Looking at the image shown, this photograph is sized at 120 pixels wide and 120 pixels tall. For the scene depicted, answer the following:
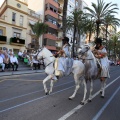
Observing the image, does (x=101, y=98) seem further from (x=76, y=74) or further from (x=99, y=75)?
(x=76, y=74)

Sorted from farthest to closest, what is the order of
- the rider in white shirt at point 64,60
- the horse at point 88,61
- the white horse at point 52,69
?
1. the rider in white shirt at point 64,60
2. the white horse at point 52,69
3. the horse at point 88,61

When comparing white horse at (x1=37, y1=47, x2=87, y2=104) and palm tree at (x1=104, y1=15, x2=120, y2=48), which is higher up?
palm tree at (x1=104, y1=15, x2=120, y2=48)

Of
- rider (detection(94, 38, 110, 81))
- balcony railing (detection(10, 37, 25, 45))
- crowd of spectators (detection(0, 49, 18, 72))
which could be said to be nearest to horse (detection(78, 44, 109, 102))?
rider (detection(94, 38, 110, 81))

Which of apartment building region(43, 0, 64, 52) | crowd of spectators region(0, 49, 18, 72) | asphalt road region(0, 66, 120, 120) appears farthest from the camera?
apartment building region(43, 0, 64, 52)

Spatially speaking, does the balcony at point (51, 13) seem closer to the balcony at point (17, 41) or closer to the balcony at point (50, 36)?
the balcony at point (50, 36)

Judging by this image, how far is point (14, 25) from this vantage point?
42656mm

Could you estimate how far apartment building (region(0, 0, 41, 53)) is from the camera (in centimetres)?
4042

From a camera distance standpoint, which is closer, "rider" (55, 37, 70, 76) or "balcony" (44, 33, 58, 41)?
"rider" (55, 37, 70, 76)

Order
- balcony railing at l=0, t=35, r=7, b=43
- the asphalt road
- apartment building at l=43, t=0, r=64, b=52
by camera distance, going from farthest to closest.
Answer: apartment building at l=43, t=0, r=64, b=52 < balcony railing at l=0, t=35, r=7, b=43 < the asphalt road

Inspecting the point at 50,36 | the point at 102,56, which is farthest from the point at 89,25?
the point at 102,56

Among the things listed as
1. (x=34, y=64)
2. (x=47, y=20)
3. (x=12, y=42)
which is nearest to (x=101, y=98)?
(x=34, y=64)

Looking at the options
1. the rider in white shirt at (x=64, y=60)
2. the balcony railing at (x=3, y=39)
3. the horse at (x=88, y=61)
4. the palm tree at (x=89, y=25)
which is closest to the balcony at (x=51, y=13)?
the palm tree at (x=89, y=25)

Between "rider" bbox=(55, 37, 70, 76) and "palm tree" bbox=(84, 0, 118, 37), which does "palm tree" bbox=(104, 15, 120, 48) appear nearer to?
"palm tree" bbox=(84, 0, 118, 37)

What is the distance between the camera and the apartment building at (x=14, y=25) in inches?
1591
